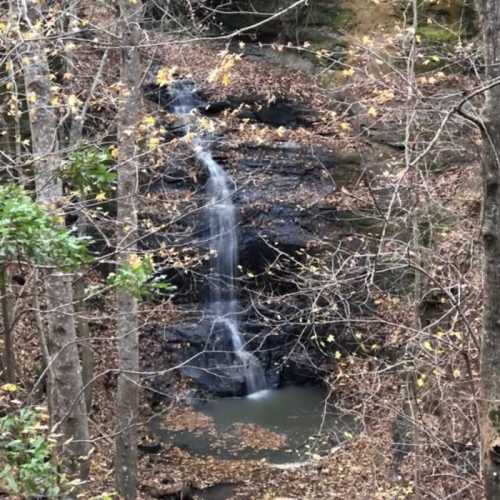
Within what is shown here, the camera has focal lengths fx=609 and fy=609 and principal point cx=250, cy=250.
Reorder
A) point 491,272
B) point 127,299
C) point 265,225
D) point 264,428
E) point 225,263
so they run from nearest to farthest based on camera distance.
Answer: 1. point 491,272
2. point 127,299
3. point 264,428
4. point 265,225
5. point 225,263

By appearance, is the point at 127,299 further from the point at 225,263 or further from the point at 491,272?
the point at 225,263

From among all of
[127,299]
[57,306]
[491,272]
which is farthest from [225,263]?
[491,272]

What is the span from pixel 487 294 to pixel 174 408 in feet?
35.9

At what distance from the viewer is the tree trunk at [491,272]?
255 centimetres

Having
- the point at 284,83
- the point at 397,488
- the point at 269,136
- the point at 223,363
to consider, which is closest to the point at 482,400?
the point at 397,488

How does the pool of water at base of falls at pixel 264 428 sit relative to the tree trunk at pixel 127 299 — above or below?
below

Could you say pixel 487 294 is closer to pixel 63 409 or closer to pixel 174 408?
pixel 63 409

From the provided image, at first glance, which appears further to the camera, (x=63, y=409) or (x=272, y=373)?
(x=272, y=373)

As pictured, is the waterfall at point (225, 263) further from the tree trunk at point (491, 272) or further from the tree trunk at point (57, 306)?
the tree trunk at point (491, 272)

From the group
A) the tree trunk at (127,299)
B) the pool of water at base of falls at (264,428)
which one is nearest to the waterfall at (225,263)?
the pool of water at base of falls at (264,428)

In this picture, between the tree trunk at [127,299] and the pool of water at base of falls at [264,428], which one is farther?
the pool of water at base of falls at [264,428]

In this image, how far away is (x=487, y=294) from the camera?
2.66 metres

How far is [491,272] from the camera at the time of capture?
104 inches

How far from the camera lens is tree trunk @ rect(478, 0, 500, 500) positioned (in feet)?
8.36
